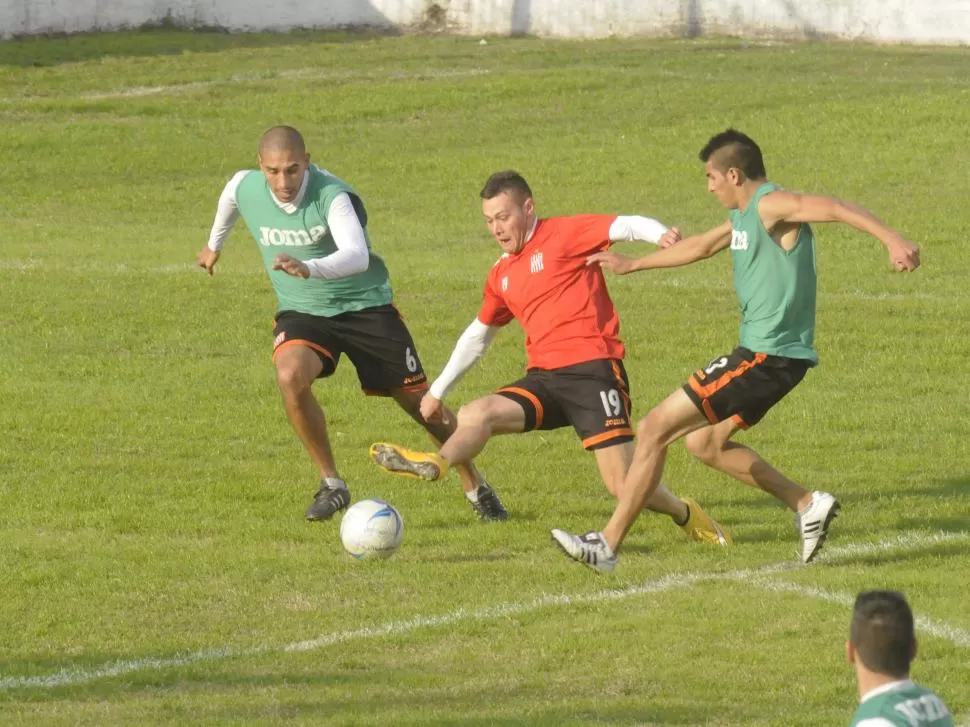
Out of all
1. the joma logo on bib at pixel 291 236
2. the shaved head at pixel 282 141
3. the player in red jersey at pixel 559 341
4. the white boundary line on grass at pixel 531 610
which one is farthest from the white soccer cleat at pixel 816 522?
the shaved head at pixel 282 141

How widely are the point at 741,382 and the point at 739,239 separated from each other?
0.70 m

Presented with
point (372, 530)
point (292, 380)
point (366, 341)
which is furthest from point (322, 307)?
point (372, 530)

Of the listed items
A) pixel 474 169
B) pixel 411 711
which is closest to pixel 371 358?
pixel 411 711

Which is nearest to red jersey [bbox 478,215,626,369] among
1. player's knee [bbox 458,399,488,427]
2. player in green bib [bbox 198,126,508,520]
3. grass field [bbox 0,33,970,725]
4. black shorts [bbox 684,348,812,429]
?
player's knee [bbox 458,399,488,427]

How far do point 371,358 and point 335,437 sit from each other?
7.93ft

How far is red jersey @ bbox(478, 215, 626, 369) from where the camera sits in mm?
9734

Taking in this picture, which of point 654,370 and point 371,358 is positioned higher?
point 371,358

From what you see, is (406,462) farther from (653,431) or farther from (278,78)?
(278,78)

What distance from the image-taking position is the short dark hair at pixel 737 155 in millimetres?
9102

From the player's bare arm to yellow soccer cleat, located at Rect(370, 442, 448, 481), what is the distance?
1980 millimetres

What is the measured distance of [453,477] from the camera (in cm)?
1179

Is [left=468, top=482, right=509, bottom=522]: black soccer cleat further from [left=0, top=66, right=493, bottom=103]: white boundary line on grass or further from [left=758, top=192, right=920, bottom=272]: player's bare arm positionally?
[left=0, top=66, right=493, bottom=103]: white boundary line on grass

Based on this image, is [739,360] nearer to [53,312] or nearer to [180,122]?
[53,312]

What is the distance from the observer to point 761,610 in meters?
8.34
